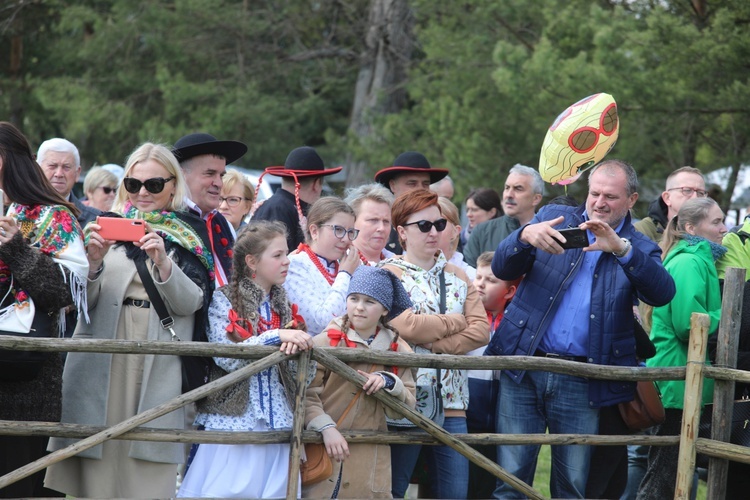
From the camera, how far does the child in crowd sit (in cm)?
573

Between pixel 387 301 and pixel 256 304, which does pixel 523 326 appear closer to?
pixel 387 301

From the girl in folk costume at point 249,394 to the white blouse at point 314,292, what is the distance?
28 centimetres

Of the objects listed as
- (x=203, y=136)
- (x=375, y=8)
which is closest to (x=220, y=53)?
(x=375, y=8)

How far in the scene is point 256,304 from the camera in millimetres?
4719

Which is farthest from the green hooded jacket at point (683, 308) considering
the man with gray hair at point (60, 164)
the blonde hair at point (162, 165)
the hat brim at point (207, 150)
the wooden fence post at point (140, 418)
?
the man with gray hair at point (60, 164)

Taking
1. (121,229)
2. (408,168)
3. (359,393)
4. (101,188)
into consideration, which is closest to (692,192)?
(408,168)

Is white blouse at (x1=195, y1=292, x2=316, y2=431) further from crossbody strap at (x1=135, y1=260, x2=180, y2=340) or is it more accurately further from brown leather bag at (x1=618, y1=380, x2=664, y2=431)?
brown leather bag at (x1=618, y1=380, x2=664, y2=431)

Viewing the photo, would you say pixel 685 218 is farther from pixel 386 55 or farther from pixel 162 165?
pixel 386 55

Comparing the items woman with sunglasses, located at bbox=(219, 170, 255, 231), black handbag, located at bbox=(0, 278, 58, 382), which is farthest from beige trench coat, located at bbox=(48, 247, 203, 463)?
woman with sunglasses, located at bbox=(219, 170, 255, 231)

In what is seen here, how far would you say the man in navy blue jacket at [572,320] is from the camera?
16.5 ft

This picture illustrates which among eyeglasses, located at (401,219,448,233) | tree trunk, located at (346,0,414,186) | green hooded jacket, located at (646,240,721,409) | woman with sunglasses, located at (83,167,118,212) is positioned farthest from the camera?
tree trunk, located at (346,0,414,186)

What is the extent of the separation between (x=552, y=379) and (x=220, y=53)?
13.9 meters

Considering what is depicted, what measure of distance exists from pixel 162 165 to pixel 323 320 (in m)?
1.13

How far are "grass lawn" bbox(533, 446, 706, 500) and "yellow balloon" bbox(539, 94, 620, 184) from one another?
112 inches
